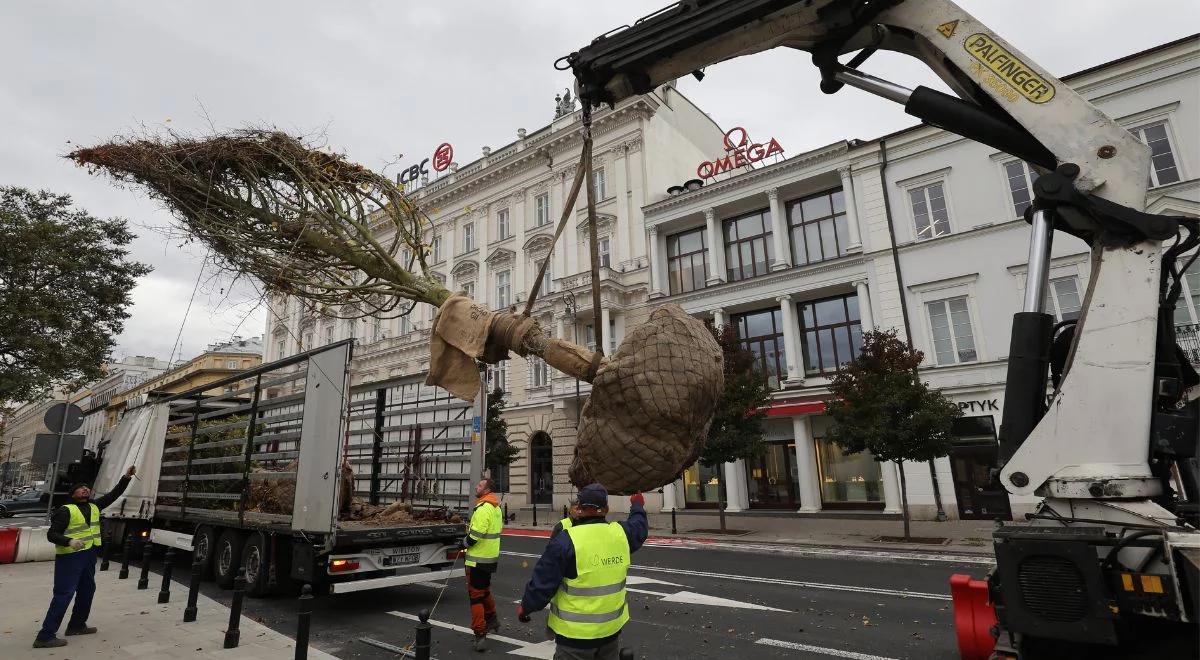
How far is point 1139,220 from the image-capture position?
3434mm

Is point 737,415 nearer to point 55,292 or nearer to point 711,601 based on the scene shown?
point 711,601

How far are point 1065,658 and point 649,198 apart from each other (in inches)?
977

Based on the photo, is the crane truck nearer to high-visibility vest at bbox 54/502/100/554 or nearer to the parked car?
high-visibility vest at bbox 54/502/100/554

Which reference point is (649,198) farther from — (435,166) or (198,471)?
(198,471)

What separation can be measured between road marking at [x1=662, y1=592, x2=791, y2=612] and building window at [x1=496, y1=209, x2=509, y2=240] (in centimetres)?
2466

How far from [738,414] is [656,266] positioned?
9392 millimetres

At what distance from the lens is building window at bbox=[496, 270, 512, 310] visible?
30.3 m

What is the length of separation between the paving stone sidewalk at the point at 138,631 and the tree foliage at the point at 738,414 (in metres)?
13.0

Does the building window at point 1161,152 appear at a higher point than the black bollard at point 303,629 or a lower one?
higher

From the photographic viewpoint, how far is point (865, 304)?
69.4 feet

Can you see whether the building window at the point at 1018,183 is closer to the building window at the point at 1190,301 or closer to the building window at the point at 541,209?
the building window at the point at 1190,301

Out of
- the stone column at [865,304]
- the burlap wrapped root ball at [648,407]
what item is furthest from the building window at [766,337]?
the burlap wrapped root ball at [648,407]

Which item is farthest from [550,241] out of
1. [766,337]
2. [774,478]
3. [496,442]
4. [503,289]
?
[774,478]

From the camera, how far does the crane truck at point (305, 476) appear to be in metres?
7.45
